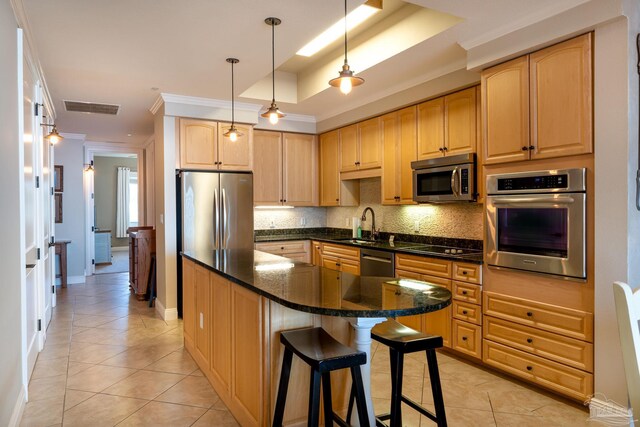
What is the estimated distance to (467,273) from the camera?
3.38 meters

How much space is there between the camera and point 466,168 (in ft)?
12.1

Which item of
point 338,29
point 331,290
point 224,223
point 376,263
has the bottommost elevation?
point 376,263

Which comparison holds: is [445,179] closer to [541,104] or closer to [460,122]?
[460,122]

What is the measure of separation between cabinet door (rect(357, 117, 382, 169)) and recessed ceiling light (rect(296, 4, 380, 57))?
110 cm

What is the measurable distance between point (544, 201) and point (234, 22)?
2.48 m

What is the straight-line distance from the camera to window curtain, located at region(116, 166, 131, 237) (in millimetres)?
11406

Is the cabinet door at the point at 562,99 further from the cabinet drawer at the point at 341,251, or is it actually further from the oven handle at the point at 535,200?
the cabinet drawer at the point at 341,251

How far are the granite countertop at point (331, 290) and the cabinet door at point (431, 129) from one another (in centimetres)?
199

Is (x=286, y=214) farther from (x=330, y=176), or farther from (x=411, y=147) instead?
(x=411, y=147)

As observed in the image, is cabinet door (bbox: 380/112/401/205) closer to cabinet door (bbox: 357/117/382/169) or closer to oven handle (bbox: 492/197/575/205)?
cabinet door (bbox: 357/117/382/169)

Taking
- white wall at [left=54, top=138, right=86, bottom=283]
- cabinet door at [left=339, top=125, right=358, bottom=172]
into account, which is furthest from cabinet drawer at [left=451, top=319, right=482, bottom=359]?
white wall at [left=54, top=138, right=86, bottom=283]

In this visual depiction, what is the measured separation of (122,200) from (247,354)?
10500 millimetres

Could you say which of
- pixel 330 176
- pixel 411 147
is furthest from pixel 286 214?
pixel 411 147

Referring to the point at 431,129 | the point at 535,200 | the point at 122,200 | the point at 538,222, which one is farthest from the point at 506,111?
the point at 122,200
